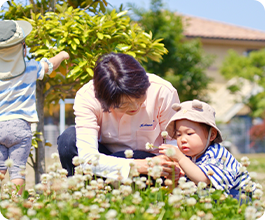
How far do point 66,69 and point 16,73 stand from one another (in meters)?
0.65

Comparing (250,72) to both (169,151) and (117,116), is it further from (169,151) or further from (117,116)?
(169,151)

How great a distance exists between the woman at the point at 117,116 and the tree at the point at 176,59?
919cm

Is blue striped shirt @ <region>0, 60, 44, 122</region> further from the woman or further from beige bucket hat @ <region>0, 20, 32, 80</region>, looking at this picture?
the woman

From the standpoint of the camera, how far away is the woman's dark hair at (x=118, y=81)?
85.0 inches

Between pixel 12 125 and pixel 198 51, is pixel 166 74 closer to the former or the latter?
pixel 198 51

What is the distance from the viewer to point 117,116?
106 inches

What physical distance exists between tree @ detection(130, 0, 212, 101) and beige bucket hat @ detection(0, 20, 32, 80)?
30.0ft

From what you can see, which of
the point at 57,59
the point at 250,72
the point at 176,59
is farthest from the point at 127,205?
the point at 250,72

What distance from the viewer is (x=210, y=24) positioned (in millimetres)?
24016

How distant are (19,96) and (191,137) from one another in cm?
152

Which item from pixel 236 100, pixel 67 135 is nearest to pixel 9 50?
pixel 67 135

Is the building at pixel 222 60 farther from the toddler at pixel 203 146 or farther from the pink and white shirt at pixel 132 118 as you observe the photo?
the toddler at pixel 203 146

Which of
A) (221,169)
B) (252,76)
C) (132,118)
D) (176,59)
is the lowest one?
(252,76)

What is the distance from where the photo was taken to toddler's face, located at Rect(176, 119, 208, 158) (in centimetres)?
230
